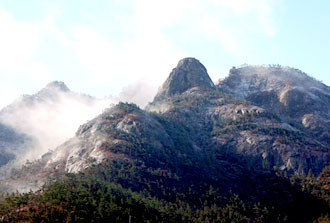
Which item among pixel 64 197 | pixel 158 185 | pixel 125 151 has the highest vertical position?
pixel 125 151

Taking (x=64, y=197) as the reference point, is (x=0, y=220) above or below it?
below

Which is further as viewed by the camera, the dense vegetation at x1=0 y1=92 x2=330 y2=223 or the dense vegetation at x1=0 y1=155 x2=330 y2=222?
the dense vegetation at x1=0 y1=92 x2=330 y2=223

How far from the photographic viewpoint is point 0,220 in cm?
10538

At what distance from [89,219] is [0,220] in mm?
23273

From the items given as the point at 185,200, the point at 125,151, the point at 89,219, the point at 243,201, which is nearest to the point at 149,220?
the point at 89,219

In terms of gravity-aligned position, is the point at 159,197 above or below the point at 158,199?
above

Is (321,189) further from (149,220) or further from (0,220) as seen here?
(0,220)

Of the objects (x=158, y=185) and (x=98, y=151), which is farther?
(x=98, y=151)

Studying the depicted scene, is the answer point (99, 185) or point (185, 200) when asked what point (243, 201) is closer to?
point (185, 200)

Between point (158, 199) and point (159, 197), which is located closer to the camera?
point (158, 199)

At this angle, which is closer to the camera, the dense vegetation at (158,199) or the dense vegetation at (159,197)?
the dense vegetation at (158,199)

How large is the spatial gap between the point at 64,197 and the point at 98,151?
250ft

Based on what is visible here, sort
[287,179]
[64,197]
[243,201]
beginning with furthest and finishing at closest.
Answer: [287,179]
[243,201]
[64,197]

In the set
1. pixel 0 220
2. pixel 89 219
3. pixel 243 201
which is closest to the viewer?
pixel 0 220
